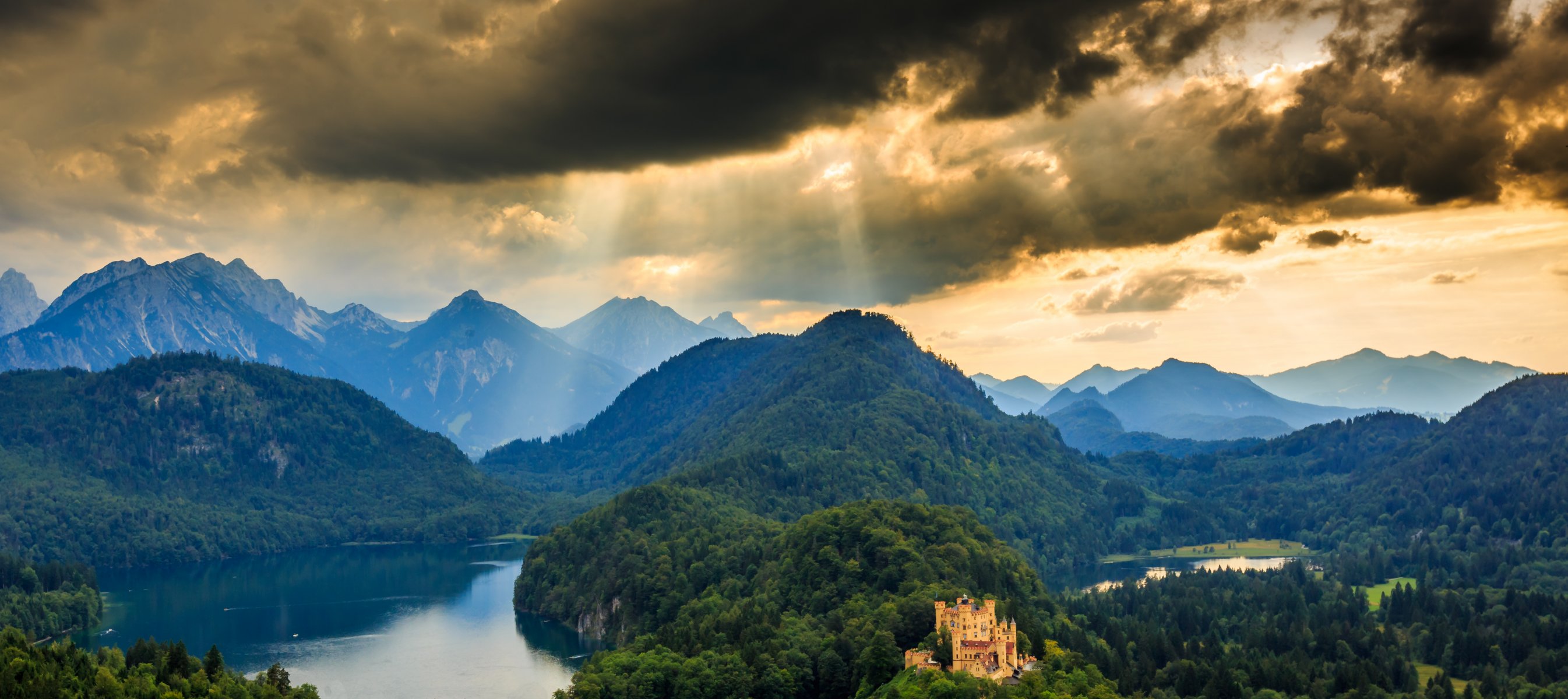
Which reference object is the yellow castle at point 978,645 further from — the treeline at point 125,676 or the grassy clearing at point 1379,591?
the grassy clearing at point 1379,591

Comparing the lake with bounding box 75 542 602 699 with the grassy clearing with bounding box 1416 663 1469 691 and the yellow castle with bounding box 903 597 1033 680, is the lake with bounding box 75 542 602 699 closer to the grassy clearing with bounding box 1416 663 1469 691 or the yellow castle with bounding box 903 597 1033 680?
the yellow castle with bounding box 903 597 1033 680

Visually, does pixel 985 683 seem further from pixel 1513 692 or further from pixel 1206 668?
pixel 1513 692

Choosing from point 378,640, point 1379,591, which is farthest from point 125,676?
point 1379,591

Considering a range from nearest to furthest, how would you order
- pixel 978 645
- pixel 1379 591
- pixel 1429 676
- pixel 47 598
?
pixel 978 645
pixel 1429 676
pixel 47 598
pixel 1379 591

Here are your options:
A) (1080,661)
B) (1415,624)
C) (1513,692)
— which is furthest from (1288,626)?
(1080,661)

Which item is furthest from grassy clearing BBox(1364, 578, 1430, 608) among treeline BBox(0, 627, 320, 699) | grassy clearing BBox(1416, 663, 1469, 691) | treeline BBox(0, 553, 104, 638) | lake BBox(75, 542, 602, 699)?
treeline BBox(0, 553, 104, 638)

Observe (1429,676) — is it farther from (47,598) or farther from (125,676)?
(47,598)
